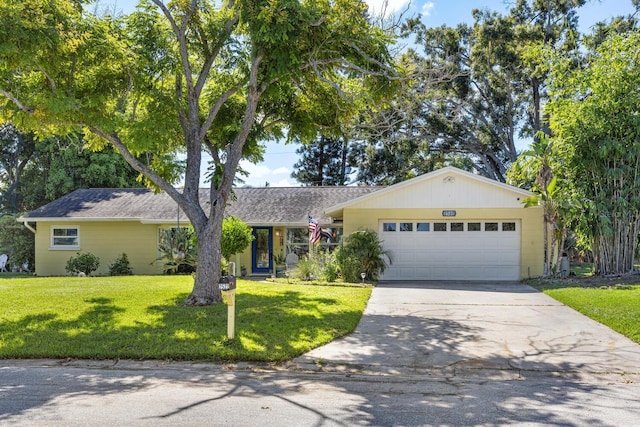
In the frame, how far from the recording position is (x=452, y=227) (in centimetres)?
1759

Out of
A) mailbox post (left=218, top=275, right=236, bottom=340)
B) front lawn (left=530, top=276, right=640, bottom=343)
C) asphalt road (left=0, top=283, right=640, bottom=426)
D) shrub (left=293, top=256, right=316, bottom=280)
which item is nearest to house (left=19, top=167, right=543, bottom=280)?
shrub (left=293, top=256, right=316, bottom=280)

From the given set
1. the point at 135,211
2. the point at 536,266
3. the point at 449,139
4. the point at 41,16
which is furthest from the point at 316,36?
the point at 449,139

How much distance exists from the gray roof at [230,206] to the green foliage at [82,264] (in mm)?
1631

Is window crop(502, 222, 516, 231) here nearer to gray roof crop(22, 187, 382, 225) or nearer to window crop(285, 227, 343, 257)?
gray roof crop(22, 187, 382, 225)

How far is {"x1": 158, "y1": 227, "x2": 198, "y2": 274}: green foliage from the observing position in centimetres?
1905

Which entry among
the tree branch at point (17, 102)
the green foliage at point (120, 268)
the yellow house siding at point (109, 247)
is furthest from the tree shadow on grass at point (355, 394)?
the yellow house siding at point (109, 247)

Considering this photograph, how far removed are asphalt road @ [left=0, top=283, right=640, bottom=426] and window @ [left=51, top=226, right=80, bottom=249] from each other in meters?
15.4

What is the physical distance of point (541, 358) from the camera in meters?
7.02

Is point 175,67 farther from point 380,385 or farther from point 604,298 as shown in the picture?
point 604,298

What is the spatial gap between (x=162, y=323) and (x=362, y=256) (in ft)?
29.0

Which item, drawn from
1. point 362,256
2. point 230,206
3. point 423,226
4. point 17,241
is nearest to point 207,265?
point 362,256

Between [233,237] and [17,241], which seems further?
[17,241]

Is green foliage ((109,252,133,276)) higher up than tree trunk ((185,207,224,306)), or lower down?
lower down

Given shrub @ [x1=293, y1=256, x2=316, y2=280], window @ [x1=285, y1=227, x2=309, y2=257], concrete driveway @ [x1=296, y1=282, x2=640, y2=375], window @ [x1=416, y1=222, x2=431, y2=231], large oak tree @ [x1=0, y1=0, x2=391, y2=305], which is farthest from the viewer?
window @ [x1=285, y1=227, x2=309, y2=257]
